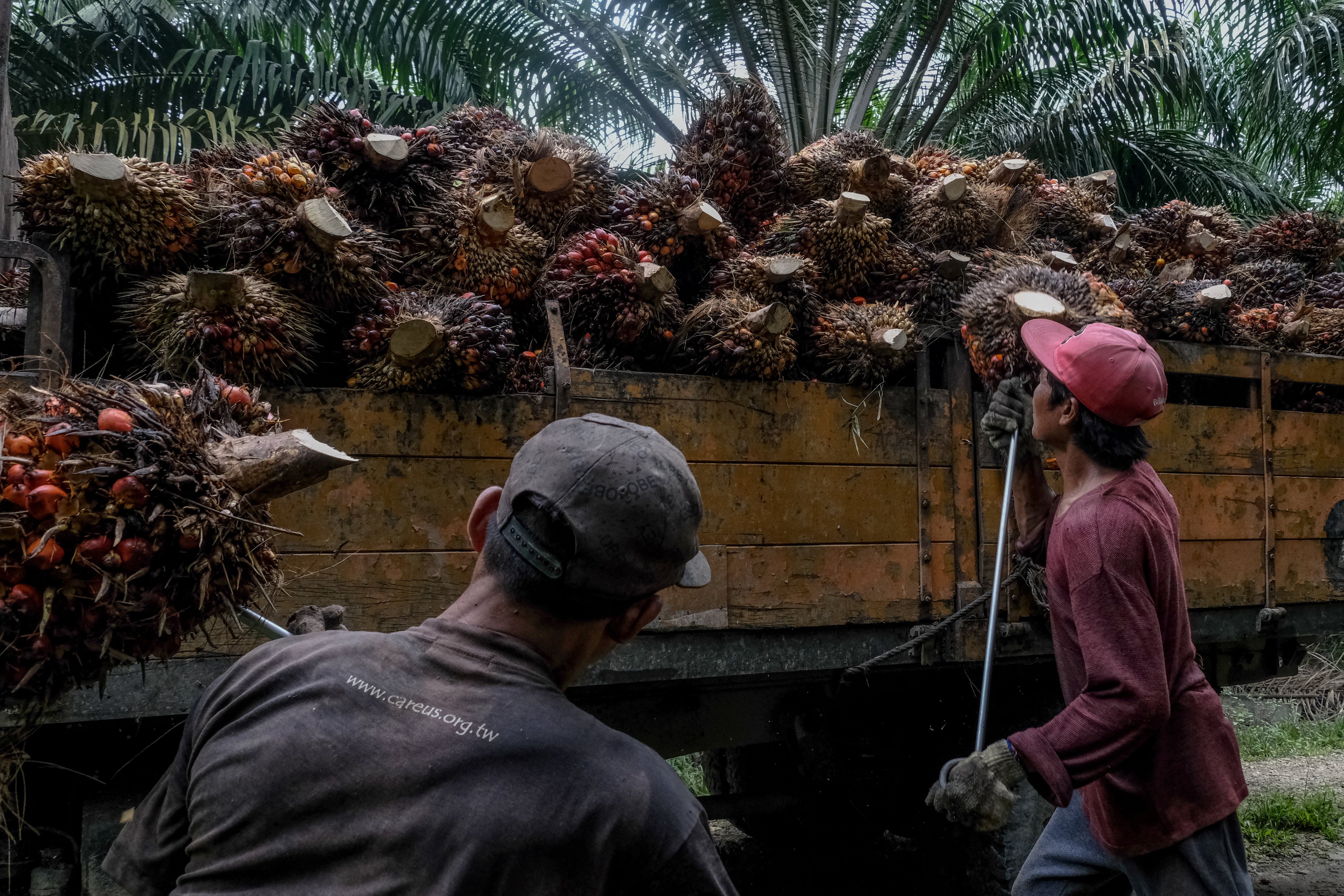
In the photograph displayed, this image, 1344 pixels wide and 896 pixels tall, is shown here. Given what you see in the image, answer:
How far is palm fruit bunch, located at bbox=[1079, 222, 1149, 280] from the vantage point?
3971mm

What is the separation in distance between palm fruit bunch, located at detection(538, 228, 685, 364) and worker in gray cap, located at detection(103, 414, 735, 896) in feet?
5.71

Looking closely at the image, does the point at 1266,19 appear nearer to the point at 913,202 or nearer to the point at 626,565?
the point at 913,202

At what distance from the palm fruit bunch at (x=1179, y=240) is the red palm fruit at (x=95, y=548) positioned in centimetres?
428

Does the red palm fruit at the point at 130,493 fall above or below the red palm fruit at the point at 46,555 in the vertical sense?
above

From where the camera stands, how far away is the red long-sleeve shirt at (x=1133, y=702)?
6.73ft

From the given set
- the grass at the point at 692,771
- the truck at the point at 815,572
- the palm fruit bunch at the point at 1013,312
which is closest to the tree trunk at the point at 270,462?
the truck at the point at 815,572

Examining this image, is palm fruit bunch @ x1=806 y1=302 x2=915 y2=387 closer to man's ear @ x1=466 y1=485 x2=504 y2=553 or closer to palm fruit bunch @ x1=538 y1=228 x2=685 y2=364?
palm fruit bunch @ x1=538 y1=228 x2=685 y2=364

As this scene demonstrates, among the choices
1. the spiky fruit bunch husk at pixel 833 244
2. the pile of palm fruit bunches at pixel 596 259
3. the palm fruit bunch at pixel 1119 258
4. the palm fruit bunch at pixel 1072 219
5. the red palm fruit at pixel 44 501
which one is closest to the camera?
the red palm fruit at pixel 44 501

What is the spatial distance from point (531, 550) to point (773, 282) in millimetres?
2149

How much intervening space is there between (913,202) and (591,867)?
3085 millimetres

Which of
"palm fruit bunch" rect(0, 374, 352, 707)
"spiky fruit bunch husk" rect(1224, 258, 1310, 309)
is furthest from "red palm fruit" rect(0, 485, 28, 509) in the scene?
"spiky fruit bunch husk" rect(1224, 258, 1310, 309)

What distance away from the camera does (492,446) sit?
2547 millimetres

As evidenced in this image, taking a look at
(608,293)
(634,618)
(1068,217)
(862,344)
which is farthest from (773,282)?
(634,618)

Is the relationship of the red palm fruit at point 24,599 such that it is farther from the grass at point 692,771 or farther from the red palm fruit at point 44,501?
the grass at point 692,771
